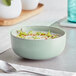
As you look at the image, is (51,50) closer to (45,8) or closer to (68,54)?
(68,54)

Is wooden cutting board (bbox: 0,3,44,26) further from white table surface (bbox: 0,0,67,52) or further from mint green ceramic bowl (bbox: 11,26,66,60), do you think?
mint green ceramic bowl (bbox: 11,26,66,60)

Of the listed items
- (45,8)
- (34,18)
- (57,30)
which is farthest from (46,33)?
(45,8)

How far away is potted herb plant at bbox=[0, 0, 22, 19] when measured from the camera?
151 cm

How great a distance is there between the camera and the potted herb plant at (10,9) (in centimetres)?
151

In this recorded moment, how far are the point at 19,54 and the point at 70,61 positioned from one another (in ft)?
0.56

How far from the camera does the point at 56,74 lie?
86 centimetres

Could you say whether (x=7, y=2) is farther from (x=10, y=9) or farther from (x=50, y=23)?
(x=50, y=23)

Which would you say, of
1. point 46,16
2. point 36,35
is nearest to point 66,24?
point 46,16

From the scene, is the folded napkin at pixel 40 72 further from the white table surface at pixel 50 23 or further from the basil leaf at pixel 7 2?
the basil leaf at pixel 7 2

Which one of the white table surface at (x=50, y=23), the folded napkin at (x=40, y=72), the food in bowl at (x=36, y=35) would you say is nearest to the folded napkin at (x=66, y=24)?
the white table surface at (x=50, y=23)

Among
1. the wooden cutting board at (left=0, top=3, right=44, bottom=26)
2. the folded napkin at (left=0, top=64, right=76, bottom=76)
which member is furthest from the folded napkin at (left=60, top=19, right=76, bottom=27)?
the folded napkin at (left=0, top=64, right=76, bottom=76)

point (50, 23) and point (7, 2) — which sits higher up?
point (7, 2)

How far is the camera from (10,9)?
5.04ft

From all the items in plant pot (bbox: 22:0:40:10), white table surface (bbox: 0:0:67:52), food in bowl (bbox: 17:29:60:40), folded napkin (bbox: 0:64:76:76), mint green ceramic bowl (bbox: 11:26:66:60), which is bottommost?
white table surface (bbox: 0:0:67:52)
